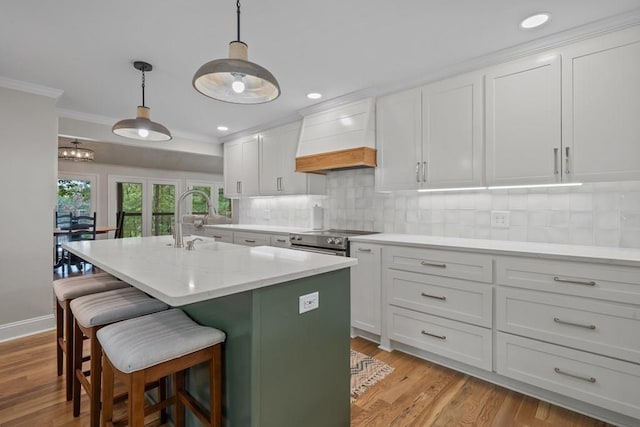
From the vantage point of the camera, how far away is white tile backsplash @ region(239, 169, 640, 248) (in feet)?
7.14

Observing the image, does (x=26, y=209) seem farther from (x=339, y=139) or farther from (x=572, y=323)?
(x=572, y=323)

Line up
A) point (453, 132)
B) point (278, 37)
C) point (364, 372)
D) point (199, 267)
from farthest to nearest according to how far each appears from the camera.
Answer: point (453, 132) → point (364, 372) → point (278, 37) → point (199, 267)

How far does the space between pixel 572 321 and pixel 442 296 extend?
2.46 feet

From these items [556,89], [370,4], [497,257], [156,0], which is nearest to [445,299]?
[497,257]

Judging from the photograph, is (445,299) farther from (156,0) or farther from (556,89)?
(156,0)

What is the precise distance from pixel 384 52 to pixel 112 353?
2457 mm

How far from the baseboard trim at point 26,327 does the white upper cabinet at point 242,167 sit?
2585 mm

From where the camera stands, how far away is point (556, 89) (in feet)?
7.01

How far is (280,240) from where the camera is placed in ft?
11.8

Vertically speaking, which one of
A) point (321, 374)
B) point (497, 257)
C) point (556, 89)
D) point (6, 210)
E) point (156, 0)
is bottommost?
point (321, 374)

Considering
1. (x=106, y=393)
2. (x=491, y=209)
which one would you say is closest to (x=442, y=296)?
(x=491, y=209)

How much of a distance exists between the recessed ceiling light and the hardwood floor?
7.72 ft

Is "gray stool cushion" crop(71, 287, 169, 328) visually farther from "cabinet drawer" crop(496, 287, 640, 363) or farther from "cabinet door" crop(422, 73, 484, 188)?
"cabinet door" crop(422, 73, 484, 188)

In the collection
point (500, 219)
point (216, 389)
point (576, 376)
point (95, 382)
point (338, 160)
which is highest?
point (338, 160)
